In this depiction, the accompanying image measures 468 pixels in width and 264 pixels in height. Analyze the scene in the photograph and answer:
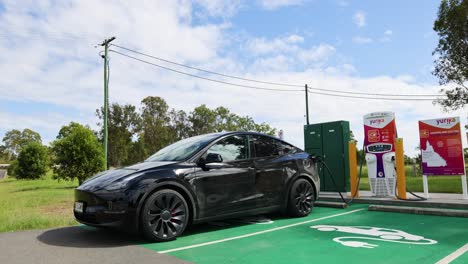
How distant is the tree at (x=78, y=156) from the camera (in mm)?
20047

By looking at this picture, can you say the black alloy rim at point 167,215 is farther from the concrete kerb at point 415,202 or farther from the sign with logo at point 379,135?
the sign with logo at point 379,135

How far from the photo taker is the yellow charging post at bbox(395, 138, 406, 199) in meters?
8.04

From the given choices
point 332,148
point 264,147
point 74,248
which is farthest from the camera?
point 332,148

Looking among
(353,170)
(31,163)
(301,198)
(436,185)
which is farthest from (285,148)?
(31,163)

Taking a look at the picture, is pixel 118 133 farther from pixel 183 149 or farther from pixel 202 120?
pixel 183 149

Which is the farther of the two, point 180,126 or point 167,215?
point 180,126

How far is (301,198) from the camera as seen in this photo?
6.56 meters

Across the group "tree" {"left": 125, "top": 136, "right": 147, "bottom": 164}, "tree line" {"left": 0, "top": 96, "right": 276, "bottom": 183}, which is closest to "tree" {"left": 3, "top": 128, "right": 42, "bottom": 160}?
"tree line" {"left": 0, "top": 96, "right": 276, "bottom": 183}

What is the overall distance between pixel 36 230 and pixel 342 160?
7.22 m

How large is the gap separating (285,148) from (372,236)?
228 centimetres

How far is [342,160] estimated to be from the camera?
970cm

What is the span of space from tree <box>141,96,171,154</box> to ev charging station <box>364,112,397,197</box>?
44.4m

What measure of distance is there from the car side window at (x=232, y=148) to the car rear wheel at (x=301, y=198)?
118cm

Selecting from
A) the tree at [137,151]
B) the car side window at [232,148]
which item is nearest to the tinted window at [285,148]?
the car side window at [232,148]
